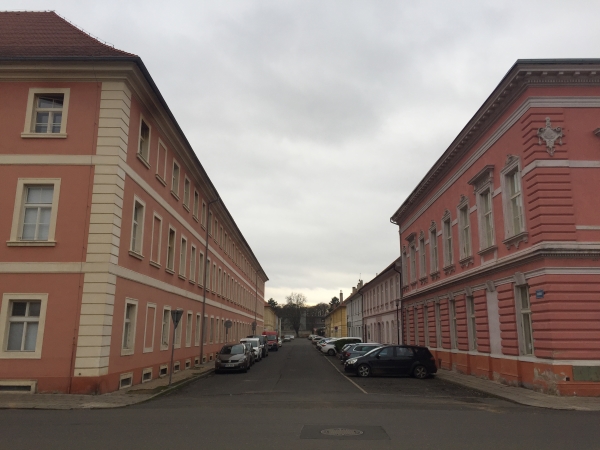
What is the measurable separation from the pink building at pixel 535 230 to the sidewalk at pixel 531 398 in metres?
0.44

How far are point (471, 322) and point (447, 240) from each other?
554 centimetres

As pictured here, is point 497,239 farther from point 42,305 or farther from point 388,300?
point 388,300

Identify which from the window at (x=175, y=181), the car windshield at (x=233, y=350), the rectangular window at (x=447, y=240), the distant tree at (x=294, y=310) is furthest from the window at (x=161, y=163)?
the distant tree at (x=294, y=310)

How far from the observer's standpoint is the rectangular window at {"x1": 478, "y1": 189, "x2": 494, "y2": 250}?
21375 mm

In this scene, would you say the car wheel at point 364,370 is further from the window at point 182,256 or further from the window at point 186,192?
the window at point 186,192

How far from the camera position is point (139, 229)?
1936 cm

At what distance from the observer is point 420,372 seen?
23266 millimetres

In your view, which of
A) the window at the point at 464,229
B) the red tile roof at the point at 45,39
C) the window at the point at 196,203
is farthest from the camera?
the window at the point at 196,203

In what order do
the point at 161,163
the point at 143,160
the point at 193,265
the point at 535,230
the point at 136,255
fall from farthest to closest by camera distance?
the point at 193,265 → the point at 161,163 → the point at 143,160 → the point at 136,255 → the point at 535,230

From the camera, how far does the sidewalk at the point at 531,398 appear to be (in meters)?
13.6

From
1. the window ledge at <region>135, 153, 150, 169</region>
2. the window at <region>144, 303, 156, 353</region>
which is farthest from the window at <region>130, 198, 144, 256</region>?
the window at <region>144, 303, 156, 353</region>

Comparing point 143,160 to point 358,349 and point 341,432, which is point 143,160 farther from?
point 358,349

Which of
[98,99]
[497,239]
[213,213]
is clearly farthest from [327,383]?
[213,213]

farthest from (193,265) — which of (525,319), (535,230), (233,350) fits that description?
(535,230)
